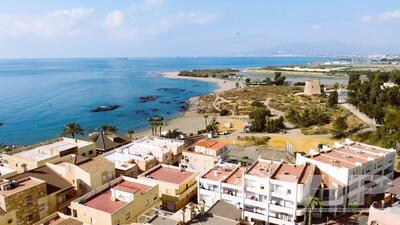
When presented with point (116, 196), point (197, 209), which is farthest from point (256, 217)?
point (116, 196)

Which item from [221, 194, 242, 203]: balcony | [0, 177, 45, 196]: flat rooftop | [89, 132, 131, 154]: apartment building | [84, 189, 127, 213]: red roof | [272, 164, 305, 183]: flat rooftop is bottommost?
[221, 194, 242, 203]: balcony

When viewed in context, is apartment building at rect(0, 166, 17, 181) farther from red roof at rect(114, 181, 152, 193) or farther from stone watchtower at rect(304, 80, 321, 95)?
stone watchtower at rect(304, 80, 321, 95)

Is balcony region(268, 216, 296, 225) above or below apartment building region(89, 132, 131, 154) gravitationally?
below

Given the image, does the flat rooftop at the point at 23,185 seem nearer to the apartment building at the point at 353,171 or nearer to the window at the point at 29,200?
the window at the point at 29,200

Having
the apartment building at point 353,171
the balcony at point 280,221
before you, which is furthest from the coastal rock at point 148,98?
the balcony at point 280,221

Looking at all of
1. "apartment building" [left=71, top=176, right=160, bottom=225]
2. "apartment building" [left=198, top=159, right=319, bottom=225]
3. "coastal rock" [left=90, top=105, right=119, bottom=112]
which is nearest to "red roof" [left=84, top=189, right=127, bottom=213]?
"apartment building" [left=71, top=176, right=160, bottom=225]

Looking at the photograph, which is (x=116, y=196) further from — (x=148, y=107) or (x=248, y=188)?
(x=148, y=107)
